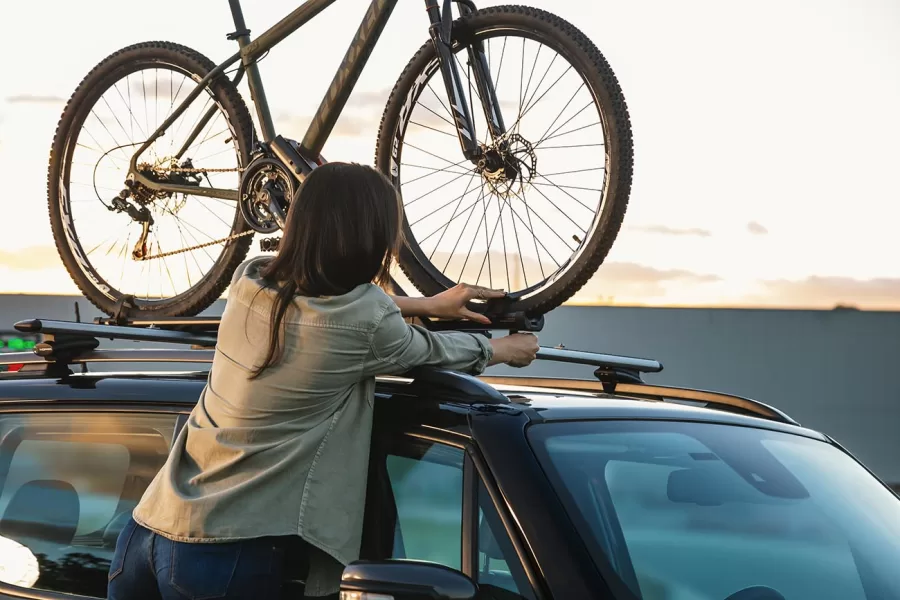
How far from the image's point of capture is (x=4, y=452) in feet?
12.3

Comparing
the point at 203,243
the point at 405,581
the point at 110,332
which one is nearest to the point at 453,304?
the point at 110,332

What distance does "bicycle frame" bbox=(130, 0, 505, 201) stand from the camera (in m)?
4.54

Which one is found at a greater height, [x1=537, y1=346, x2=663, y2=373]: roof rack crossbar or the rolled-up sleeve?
the rolled-up sleeve

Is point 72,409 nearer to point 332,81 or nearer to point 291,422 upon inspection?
point 291,422

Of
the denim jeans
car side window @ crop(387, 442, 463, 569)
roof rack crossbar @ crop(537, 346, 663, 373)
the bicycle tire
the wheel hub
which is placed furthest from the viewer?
the bicycle tire

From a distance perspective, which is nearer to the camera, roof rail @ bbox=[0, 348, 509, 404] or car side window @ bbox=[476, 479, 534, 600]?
car side window @ bbox=[476, 479, 534, 600]

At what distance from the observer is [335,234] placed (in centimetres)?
289

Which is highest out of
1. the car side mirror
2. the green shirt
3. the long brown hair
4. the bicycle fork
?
the bicycle fork

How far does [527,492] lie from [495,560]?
0.16 m

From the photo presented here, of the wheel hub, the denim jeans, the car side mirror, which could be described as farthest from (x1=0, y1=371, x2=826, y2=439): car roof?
the wheel hub

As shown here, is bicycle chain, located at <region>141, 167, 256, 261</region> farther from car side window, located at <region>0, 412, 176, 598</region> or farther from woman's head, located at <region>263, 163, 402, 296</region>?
woman's head, located at <region>263, 163, 402, 296</region>

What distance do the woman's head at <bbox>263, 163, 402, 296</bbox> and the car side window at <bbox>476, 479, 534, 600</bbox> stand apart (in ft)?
2.10

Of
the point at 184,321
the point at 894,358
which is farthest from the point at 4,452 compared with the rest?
the point at 894,358

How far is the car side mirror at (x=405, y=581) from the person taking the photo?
2240 mm
